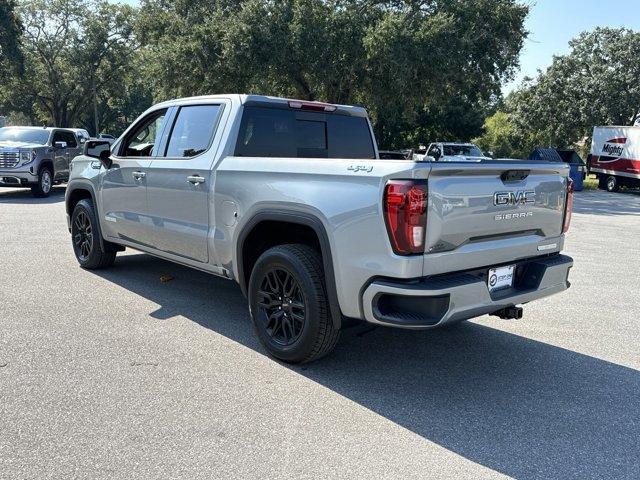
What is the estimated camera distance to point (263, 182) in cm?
417

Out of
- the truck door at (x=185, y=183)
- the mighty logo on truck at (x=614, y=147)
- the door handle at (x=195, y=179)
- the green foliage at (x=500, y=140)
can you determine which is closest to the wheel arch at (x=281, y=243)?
the truck door at (x=185, y=183)

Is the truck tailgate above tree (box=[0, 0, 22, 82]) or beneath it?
beneath

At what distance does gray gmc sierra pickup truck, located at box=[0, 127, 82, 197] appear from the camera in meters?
14.9

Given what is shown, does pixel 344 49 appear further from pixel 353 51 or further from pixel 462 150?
pixel 462 150

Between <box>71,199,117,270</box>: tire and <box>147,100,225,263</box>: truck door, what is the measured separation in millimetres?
1443

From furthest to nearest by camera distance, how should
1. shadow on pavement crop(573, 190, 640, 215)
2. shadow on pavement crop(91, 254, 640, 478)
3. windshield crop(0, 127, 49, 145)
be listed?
1. shadow on pavement crop(573, 190, 640, 215)
2. windshield crop(0, 127, 49, 145)
3. shadow on pavement crop(91, 254, 640, 478)

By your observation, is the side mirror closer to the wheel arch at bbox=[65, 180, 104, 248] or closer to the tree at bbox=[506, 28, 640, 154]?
the wheel arch at bbox=[65, 180, 104, 248]

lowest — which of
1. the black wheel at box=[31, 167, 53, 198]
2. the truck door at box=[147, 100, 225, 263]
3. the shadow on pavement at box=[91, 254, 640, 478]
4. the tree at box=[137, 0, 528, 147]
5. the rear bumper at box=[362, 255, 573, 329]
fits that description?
the shadow on pavement at box=[91, 254, 640, 478]

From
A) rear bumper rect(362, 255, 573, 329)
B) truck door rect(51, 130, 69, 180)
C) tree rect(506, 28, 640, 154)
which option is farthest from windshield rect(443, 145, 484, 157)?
tree rect(506, 28, 640, 154)

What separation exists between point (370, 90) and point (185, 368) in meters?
19.7

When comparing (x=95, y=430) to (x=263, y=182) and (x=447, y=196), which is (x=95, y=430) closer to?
(x=263, y=182)


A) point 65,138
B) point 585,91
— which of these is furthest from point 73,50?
point 585,91

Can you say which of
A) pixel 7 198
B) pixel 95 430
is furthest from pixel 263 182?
pixel 7 198

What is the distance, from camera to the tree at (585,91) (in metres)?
35.0
